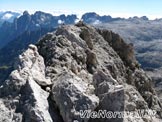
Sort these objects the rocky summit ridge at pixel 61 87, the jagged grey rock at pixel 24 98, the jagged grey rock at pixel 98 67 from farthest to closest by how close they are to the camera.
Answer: the jagged grey rock at pixel 98 67 → the rocky summit ridge at pixel 61 87 → the jagged grey rock at pixel 24 98

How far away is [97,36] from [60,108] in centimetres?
1956

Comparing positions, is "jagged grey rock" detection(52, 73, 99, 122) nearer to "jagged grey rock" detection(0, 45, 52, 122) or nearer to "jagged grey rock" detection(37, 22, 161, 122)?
"jagged grey rock" detection(37, 22, 161, 122)

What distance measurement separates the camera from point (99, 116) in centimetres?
2017

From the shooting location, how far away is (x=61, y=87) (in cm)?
2042

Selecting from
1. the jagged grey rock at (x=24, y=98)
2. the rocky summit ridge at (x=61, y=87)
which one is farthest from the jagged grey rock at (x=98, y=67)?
the jagged grey rock at (x=24, y=98)

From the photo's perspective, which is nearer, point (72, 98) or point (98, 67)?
point (72, 98)

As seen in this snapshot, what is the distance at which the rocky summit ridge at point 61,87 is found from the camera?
63.8 ft

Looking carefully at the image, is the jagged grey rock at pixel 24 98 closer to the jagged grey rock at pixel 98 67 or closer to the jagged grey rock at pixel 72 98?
the jagged grey rock at pixel 72 98

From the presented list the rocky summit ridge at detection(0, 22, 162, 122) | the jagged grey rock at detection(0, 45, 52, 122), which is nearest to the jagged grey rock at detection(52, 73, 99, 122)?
the rocky summit ridge at detection(0, 22, 162, 122)

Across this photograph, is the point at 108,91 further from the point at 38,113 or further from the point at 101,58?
the point at 101,58

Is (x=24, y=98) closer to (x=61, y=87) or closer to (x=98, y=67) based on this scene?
(x=61, y=87)

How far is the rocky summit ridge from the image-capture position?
63.8ft

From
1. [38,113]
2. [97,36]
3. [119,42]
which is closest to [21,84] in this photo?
[38,113]

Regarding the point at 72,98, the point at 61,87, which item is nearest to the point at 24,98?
the point at 61,87
